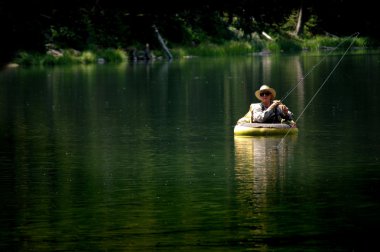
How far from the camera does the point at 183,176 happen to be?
70.1 ft

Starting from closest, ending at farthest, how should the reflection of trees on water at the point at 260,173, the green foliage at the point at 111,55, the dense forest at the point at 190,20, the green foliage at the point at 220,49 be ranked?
the reflection of trees on water at the point at 260,173
the green foliage at the point at 111,55
the dense forest at the point at 190,20
the green foliage at the point at 220,49

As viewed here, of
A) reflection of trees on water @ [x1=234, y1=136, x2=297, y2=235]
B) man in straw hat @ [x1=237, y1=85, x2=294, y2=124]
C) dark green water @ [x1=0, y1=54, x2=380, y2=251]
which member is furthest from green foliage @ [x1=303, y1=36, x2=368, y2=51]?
reflection of trees on water @ [x1=234, y1=136, x2=297, y2=235]

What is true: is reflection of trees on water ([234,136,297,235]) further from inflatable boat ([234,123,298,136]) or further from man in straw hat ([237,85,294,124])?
man in straw hat ([237,85,294,124])

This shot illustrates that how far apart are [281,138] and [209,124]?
500 cm

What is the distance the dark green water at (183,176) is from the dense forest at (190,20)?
28.7m

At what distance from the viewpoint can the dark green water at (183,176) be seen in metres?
15.7

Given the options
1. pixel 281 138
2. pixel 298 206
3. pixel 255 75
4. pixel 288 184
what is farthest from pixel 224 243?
pixel 255 75

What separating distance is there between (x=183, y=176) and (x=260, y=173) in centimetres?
130

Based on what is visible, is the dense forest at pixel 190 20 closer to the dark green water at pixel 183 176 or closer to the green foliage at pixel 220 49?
the green foliage at pixel 220 49

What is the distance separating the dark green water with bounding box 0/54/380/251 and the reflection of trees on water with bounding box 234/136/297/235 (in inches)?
1.2

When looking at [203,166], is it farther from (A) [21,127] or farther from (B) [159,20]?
(B) [159,20]

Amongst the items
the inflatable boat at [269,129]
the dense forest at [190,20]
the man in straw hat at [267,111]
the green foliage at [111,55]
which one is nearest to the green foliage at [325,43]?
the dense forest at [190,20]

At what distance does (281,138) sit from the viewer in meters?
27.0

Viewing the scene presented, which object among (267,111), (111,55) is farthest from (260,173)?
(111,55)
